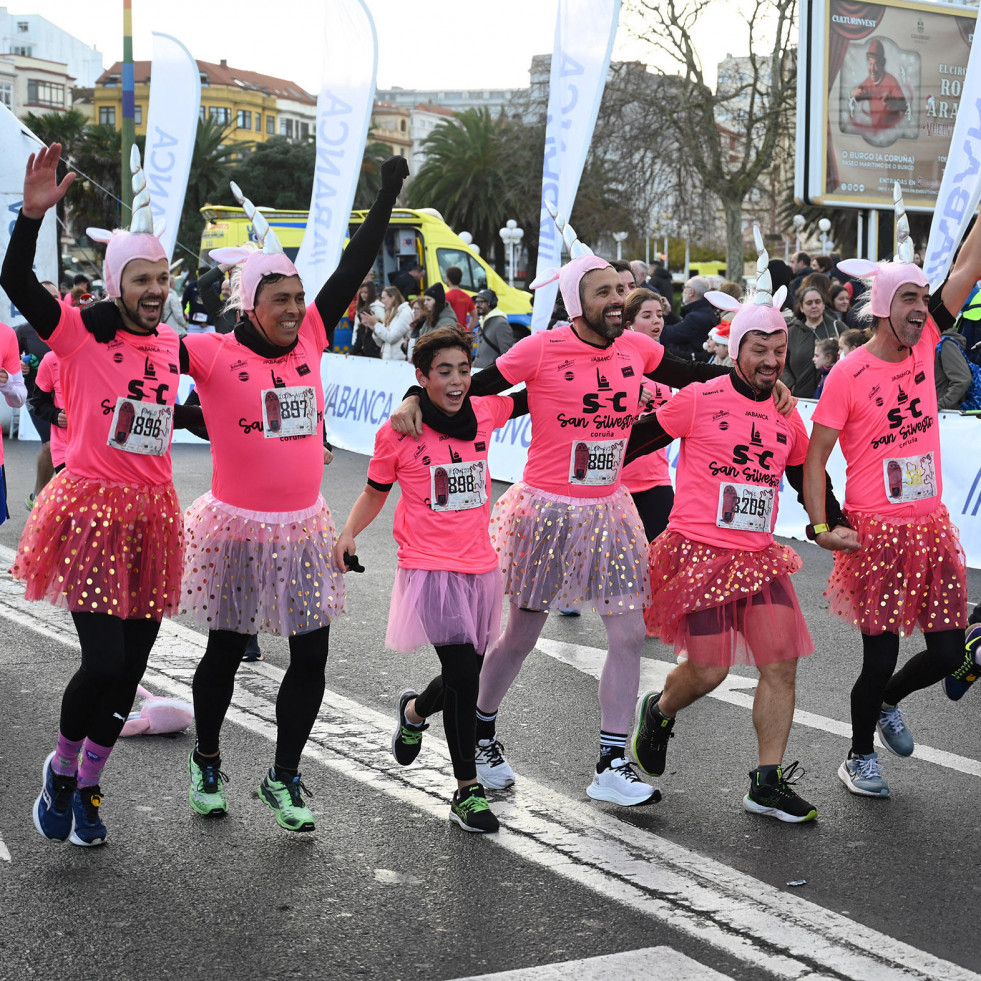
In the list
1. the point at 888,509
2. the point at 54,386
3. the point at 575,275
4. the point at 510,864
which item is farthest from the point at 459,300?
the point at 510,864

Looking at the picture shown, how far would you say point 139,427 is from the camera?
461cm

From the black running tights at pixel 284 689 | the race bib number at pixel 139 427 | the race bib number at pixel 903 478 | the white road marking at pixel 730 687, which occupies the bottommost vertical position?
the white road marking at pixel 730 687

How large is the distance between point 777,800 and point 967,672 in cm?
143

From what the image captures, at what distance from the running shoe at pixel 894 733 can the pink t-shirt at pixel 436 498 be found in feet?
5.62

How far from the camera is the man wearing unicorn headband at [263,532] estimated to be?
15.4ft

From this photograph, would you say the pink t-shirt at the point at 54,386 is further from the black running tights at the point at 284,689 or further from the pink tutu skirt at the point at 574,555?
the pink tutu skirt at the point at 574,555

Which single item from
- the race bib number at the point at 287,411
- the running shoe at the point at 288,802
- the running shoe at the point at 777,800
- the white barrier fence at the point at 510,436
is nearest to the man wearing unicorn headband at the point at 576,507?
the running shoe at the point at 777,800

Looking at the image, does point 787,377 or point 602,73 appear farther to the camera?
point 602,73

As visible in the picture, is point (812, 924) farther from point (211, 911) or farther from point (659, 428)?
point (659, 428)

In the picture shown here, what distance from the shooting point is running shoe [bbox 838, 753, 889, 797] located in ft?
16.8

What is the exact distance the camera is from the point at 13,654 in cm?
713

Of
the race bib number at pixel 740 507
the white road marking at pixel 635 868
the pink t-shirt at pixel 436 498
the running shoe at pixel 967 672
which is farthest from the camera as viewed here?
the running shoe at pixel 967 672

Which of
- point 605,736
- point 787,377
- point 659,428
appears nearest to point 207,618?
point 605,736

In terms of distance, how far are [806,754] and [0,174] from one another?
1360cm
